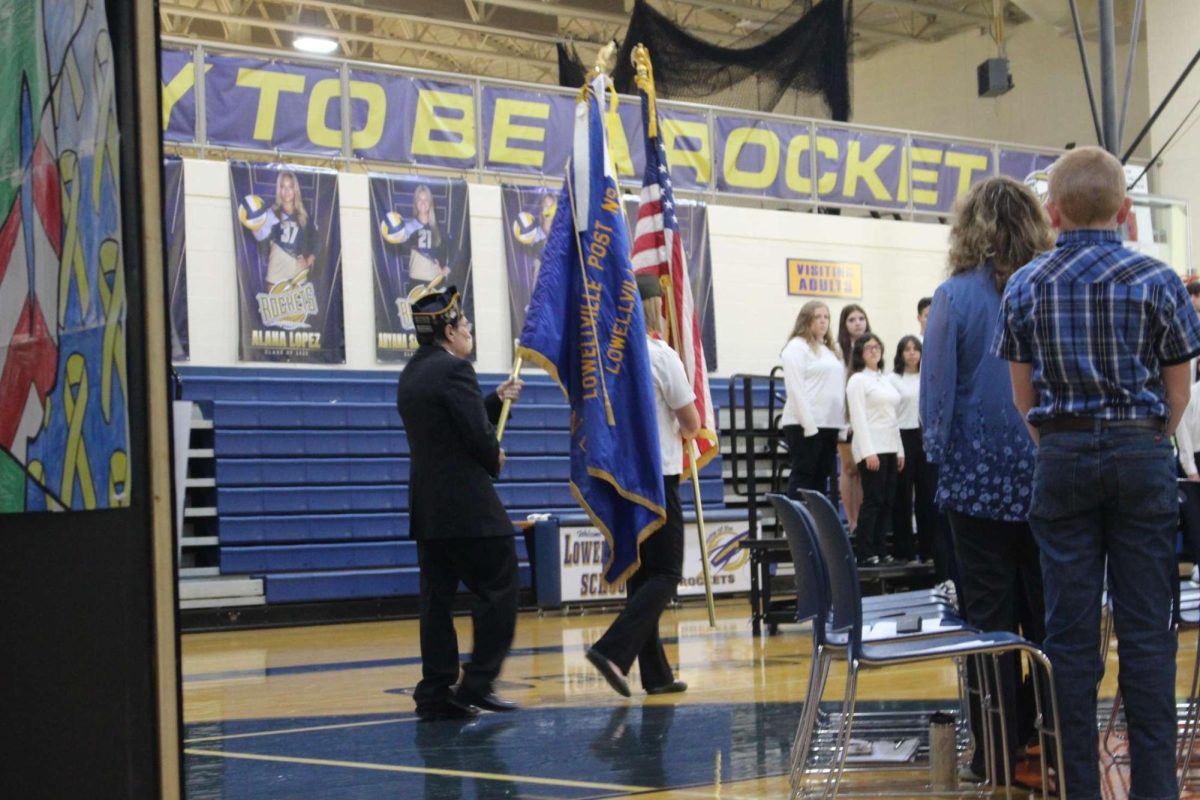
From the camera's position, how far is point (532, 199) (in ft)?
43.7

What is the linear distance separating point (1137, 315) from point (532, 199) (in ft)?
32.8

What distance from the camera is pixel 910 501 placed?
416 inches

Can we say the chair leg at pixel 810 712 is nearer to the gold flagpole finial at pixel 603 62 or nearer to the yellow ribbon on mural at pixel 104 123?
the yellow ribbon on mural at pixel 104 123

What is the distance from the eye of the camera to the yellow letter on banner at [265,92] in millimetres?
12133

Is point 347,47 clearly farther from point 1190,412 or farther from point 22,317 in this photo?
point 22,317

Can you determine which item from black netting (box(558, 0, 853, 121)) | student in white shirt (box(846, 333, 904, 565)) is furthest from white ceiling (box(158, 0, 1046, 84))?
student in white shirt (box(846, 333, 904, 565))

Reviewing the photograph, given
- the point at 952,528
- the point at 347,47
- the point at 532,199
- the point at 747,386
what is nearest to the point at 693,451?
the point at 952,528

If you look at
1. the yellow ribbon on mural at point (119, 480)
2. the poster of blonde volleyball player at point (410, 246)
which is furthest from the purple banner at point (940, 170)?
the yellow ribbon on mural at point (119, 480)

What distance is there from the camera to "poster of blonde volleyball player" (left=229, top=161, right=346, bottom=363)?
12.0m

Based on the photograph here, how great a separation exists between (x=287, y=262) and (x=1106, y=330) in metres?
9.32

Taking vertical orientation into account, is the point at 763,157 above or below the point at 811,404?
above

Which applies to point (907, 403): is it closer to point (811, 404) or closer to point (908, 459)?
point (908, 459)

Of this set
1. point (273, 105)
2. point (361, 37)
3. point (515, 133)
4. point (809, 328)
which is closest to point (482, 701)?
point (809, 328)

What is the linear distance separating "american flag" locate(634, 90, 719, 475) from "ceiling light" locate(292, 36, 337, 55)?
14182mm
